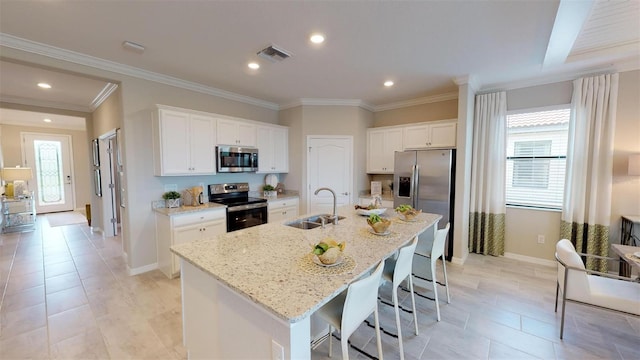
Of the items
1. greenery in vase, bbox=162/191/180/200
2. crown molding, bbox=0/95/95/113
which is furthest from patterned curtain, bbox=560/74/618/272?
crown molding, bbox=0/95/95/113

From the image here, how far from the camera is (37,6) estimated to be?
1.93 metres

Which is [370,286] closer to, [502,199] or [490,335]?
[490,335]

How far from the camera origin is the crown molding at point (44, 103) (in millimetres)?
4285

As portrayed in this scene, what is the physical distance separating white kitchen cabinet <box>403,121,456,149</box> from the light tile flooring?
1.92 meters

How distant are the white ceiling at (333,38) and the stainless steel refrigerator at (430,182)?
1.10 metres

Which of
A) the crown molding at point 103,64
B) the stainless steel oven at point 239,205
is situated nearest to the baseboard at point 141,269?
the stainless steel oven at point 239,205

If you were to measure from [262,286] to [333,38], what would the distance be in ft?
7.47

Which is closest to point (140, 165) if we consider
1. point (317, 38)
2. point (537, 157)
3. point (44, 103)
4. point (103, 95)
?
point (103, 95)

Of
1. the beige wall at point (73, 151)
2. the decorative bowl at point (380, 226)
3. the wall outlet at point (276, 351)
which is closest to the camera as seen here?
the wall outlet at point (276, 351)

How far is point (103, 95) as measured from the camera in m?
4.16

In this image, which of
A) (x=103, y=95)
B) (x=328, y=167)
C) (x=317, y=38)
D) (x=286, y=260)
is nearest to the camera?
(x=286, y=260)

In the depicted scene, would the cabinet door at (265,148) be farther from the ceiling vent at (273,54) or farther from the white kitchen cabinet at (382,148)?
the white kitchen cabinet at (382,148)

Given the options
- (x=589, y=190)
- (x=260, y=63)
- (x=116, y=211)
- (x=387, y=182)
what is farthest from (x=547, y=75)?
(x=116, y=211)

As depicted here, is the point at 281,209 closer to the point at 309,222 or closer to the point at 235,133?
the point at 235,133
